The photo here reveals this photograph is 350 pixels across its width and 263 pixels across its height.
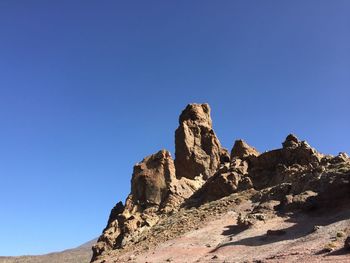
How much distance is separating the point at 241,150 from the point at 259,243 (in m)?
29.0

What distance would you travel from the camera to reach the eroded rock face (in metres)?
61.2

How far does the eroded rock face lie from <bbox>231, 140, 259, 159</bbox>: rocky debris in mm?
3464

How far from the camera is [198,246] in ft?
119

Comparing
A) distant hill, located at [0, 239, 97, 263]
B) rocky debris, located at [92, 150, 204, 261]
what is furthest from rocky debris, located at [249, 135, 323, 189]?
distant hill, located at [0, 239, 97, 263]

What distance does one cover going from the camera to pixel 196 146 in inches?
2467

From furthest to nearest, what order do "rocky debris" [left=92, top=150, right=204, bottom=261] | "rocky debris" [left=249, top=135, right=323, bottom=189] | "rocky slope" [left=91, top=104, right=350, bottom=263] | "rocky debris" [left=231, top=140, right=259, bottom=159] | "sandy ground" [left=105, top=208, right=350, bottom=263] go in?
"rocky debris" [left=231, top=140, right=259, bottom=159]
"rocky debris" [left=92, top=150, right=204, bottom=261]
"rocky debris" [left=249, top=135, right=323, bottom=189]
"rocky slope" [left=91, top=104, right=350, bottom=263]
"sandy ground" [left=105, top=208, right=350, bottom=263]

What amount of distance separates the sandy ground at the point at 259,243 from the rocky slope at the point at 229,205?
8 centimetres

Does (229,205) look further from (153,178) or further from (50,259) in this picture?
(50,259)

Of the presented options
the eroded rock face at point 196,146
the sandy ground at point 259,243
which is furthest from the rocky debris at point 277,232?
the eroded rock face at point 196,146

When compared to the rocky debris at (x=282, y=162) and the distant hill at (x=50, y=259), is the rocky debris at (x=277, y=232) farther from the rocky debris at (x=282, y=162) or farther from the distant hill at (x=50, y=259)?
the distant hill at (x=50, y=259)

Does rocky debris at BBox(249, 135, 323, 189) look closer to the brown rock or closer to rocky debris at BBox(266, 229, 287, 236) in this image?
the brown rock

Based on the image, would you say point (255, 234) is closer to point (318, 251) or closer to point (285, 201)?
point (285, 201)

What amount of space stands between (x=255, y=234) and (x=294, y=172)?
530 inches

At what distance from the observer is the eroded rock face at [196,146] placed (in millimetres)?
61156
